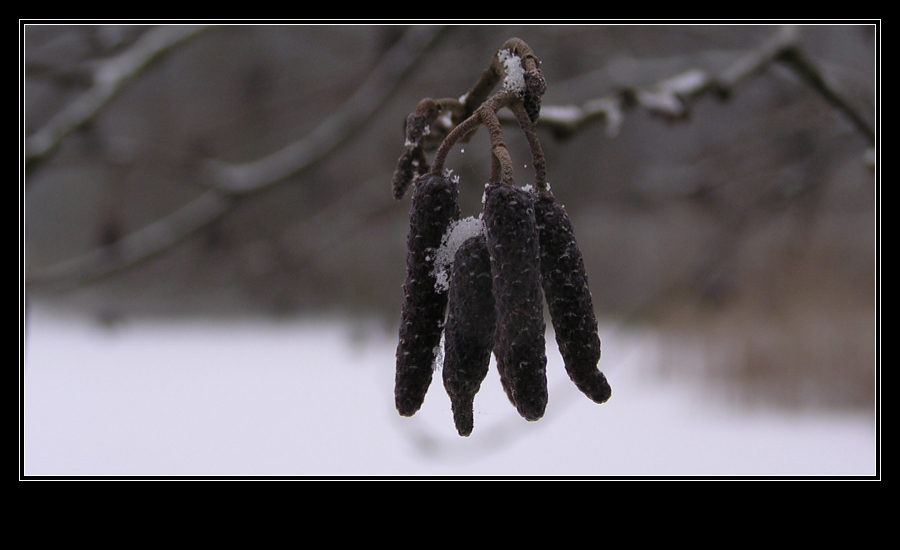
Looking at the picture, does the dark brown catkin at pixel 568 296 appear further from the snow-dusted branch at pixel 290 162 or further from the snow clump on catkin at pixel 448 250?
the snow-dusted branch at pixel 290 162

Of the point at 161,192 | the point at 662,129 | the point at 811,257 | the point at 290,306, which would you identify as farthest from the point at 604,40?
the point at 161,192

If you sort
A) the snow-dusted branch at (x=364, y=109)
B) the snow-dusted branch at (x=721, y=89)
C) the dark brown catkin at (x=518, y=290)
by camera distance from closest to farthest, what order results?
the dark brown catkin at (x=518, y=290), the snow-dusted branch at (x=721, y=89), the snow-dusted branch at (x=364, y=109)

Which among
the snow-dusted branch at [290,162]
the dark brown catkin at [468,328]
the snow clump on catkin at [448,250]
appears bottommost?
the dark brown catkin at [468,328]

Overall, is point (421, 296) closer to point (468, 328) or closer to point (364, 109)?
point (468, 328)

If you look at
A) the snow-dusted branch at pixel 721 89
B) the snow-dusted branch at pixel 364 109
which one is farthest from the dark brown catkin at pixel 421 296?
the snow-dusted branch at pixel 364 109

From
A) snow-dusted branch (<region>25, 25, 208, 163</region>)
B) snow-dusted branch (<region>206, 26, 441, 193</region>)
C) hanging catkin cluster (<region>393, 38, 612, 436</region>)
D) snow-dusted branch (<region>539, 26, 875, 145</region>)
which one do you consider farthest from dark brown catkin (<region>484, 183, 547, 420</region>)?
snow-dusted branch (<region>25, 25, 208, 163</region>)

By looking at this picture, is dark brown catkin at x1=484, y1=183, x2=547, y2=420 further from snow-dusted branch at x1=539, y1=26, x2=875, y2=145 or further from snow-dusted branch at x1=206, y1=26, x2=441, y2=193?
snow-dusted branch at x1=206, y1=26, x2=441, y2=193
